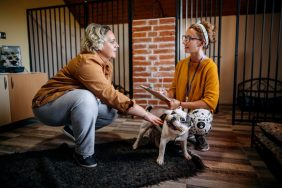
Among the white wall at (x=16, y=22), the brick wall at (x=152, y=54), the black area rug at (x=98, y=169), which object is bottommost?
the black area rug at (x=98, y=169)

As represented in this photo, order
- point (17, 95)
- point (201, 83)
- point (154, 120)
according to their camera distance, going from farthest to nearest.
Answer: point (17, 95) → point (201, 83) → point (154, 120)

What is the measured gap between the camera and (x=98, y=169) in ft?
4.58

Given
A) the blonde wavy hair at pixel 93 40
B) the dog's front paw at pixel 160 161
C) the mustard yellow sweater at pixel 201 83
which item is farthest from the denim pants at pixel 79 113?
the mustard yellow sweater at pixel 201 83

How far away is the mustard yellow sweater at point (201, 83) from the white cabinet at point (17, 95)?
1797 millimetres

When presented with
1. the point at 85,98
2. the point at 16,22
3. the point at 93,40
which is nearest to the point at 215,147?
the point at 85,98

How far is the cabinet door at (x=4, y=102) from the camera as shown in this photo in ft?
7.36

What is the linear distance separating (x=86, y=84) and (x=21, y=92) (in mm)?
1484

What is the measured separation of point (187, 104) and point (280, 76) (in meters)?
3.09

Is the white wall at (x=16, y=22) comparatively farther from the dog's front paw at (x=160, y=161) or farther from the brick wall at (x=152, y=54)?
the dog's front paw at (x=160, y=161)

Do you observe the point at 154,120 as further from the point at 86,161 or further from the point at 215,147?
the point at 215,147

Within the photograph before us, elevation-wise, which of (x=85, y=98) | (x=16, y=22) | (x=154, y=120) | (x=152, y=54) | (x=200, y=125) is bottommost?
(x=200, y=125)

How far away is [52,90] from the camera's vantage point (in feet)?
4.87

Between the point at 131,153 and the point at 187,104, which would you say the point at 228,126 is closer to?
the point at 187,104

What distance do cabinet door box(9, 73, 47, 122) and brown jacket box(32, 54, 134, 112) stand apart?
1066 millimetres
